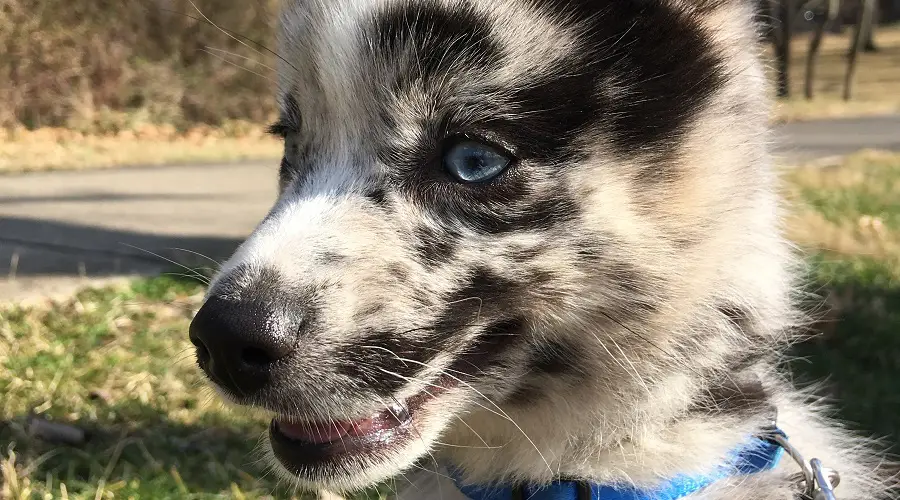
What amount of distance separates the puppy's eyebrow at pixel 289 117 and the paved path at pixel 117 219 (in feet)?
4.29

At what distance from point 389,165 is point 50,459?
1736 millimetres

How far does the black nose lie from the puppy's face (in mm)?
47

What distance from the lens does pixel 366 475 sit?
1807 millimetres

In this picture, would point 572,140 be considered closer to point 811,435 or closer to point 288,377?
point 288,377

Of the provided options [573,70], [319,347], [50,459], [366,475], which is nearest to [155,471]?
[50,459]

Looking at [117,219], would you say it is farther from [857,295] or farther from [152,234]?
[857,295]

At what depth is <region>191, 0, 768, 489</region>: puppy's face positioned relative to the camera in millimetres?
1716

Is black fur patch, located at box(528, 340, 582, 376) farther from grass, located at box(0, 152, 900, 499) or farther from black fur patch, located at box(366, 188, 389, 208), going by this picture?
grass, located at box(0, 152, 900, 499)

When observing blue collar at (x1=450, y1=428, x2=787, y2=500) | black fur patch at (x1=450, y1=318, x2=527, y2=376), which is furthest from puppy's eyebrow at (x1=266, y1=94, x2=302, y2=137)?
blue collar at (x1=450, y1=428, x2=787, y2=500)

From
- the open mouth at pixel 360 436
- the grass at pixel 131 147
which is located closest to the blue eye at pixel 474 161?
the open mouth at pixel 360 436

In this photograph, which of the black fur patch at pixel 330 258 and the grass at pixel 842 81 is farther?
the grass at pixel 842 81

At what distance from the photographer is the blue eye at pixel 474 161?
1784 millimetres

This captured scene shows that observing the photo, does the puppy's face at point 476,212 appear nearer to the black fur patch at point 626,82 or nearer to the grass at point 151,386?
the black fur patch at point 626,82

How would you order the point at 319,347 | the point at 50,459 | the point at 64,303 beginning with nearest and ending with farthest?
the point at 319,347 < the point at 50,459 < the point at 64,303
